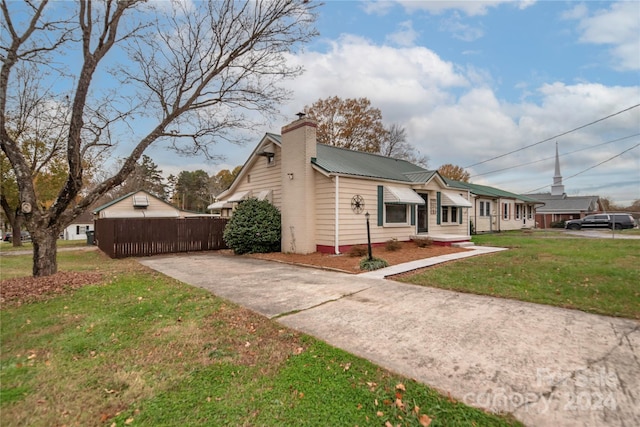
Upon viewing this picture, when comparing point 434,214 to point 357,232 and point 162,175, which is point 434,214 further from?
point 162,175

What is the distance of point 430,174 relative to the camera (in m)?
14.9

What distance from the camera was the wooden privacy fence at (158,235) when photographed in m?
12.6

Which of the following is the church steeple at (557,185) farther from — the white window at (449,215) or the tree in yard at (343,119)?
the white window at (449,215)

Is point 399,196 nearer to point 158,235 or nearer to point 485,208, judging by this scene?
point 158,235

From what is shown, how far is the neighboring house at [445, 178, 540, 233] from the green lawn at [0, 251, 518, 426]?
19.2m

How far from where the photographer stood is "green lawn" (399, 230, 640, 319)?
5250 millimetres

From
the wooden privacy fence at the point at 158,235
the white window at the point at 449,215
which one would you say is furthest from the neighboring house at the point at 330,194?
the wooden privacy fence at the point at 158,235

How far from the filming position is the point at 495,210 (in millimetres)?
24750

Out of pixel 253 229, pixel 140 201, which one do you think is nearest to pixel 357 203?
pixel 253 229

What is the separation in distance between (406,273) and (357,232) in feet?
14.1

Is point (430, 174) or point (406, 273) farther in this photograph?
point (430, 174)

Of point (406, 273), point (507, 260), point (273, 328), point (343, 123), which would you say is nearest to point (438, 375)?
point (273, 328)

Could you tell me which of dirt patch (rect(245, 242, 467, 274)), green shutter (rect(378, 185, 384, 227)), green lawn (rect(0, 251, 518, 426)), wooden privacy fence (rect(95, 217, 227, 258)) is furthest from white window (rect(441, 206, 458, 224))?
green lawn (rect(0, 251, 518, 426))

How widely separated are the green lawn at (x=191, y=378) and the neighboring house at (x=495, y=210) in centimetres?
1918
